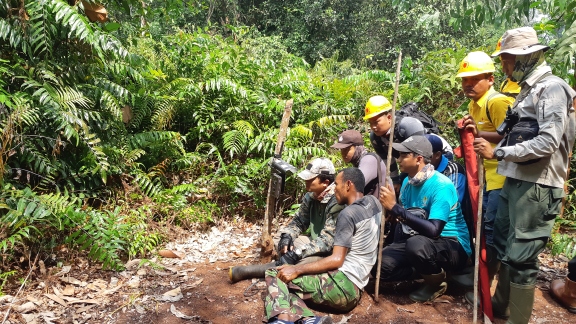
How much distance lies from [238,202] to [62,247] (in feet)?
8.14

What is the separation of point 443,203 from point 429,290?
87 cm

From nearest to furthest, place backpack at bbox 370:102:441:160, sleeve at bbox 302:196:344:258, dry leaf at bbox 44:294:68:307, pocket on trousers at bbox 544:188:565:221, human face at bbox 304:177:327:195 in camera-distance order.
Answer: pocket on trousers at bbox 544:188:565:221, dry leaf at bbox 44:294:68:307, sleeve at bbox 302:196:344:258, human face at bbox 304:177:327:195, backpack at bbox 370:102:441:160

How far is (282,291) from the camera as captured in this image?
144 inches

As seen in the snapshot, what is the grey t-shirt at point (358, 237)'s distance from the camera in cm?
368

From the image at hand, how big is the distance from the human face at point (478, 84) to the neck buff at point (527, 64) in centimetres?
56

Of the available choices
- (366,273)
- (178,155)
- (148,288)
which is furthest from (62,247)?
(366,273)

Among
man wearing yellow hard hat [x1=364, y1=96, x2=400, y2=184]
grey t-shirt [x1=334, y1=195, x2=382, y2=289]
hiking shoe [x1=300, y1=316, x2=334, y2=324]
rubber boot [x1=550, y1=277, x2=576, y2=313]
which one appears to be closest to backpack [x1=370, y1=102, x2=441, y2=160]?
man wearing yellow hard hat [x1=364, y1=96, x2=400, y2=184]

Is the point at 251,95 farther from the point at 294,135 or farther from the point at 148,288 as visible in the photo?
the point at 148,288

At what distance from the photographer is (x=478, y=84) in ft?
12.9

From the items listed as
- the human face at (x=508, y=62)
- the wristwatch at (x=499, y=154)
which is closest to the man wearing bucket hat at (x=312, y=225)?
the wristwatch at (x=499, y=154)

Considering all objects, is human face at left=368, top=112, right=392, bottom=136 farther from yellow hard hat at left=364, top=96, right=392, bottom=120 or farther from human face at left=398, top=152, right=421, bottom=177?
human face at left=398, top=152, right=421, bottom=177

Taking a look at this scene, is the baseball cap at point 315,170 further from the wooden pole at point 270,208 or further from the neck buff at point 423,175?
the neck buff at point 423,175

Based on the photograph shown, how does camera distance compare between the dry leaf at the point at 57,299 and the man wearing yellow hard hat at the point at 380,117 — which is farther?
the man wearing yellow hard hat at the point at 380,117

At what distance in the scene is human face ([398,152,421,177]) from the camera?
12.7 ft
